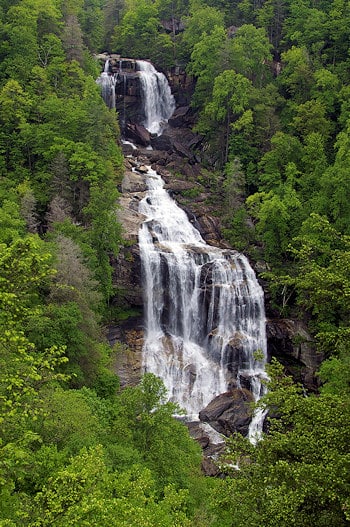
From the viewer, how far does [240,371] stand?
3072 cm

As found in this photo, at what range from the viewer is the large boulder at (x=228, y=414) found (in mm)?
26859

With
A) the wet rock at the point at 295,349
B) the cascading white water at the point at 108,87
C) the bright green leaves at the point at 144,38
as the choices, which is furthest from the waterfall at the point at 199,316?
the bright green leaves at the point at 144,38

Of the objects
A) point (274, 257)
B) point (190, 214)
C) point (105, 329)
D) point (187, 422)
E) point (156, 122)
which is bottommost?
point (187, 422)

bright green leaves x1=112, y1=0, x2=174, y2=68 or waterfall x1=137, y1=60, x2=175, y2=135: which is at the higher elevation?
bright green leaves x1=112, y1=0, x2=174, y2=68

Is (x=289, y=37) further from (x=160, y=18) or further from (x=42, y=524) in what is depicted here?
(x=42, y=524)

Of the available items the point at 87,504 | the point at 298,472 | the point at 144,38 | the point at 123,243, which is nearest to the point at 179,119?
the point at 144,38

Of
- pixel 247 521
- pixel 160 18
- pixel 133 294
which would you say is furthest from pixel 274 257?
pixel 160 18

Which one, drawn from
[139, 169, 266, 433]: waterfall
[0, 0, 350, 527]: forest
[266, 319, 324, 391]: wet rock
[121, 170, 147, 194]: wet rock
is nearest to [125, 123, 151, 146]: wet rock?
[0, 0, 350, 527]: forest

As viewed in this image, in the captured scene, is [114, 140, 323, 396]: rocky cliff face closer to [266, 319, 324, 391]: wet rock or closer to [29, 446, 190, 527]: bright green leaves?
[266, 319, 324, 391]: wet rock

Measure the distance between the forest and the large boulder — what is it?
1763mm

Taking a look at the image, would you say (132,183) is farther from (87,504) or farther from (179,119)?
(87,504)

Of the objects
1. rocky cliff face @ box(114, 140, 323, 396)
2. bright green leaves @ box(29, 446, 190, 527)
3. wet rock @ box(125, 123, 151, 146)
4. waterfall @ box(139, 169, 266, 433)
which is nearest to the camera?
bright green leaves @ box(29, 446, 190, 527)

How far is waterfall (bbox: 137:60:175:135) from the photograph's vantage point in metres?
51.9

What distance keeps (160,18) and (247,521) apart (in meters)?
67.5
